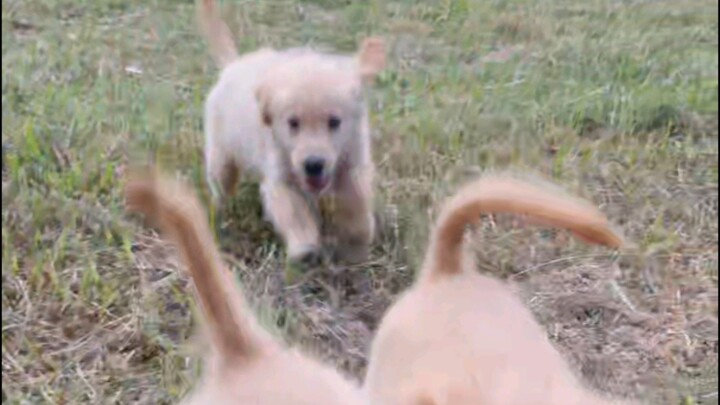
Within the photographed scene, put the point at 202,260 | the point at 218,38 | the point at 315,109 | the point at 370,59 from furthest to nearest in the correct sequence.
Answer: the point at 218,38 < the point at 370,59 < the point at 315,109 < the point at 202,260

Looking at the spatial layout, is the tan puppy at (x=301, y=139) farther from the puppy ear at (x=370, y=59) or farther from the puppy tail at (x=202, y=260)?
the puppy tail at (x=202, y=260)

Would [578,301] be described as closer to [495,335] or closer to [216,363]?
[495,335]

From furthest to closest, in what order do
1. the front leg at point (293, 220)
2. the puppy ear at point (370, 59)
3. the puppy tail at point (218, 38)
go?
the puppy tail at point (218, 38)
the puppy ear at point (370, 59)
the front leg at point (293, 220)

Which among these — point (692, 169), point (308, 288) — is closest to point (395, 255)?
point (308, 288)

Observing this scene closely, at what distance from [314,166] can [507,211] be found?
130 cm

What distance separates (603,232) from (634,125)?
6.50 feet

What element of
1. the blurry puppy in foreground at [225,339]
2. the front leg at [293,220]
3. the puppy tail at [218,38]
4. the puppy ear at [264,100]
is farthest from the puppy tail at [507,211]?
the puppy tail at [218,38]

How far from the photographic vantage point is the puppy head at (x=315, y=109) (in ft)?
10.1

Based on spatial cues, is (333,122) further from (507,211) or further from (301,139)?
(507,211)

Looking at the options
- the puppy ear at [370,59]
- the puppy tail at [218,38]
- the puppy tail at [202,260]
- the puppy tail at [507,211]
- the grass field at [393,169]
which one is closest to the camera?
the puppy tail at [202,260]

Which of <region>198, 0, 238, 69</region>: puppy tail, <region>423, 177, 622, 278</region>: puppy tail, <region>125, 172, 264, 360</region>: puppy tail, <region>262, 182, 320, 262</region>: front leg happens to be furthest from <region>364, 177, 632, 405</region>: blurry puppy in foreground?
<region>198, 0, 238, 69</region>: puppy tail

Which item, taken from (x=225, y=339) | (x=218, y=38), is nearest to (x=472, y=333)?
(x=225, y=339)

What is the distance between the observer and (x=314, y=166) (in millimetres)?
3119

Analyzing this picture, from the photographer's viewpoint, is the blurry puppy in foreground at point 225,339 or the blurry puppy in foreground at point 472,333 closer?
the blurry puppy in foreground at point 225,339
